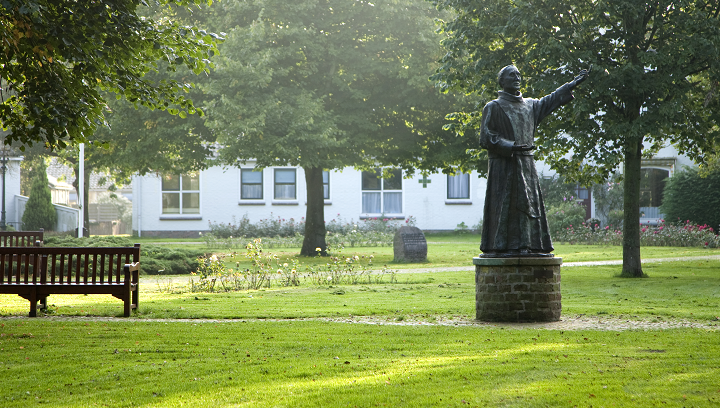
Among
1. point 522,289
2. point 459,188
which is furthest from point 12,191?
point 522,289

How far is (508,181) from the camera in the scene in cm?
853

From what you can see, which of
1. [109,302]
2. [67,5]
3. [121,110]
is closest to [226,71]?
[121,110]

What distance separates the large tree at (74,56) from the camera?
25.0 ft

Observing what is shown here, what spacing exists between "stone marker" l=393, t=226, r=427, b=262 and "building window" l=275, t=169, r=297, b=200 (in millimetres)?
16534

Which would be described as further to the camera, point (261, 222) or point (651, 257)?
point (261, 222)

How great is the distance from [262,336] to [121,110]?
1426cm

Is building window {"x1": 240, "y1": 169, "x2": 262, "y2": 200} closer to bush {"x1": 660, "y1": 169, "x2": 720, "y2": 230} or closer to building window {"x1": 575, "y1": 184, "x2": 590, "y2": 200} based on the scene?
building window {"x1": 575, "y1": 184, "x2": 590, "y2": 200}

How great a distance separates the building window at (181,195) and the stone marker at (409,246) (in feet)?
60.6

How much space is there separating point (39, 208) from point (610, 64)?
30.8m

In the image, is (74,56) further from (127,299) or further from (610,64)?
(610,64)

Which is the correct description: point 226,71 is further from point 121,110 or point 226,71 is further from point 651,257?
point 651,257

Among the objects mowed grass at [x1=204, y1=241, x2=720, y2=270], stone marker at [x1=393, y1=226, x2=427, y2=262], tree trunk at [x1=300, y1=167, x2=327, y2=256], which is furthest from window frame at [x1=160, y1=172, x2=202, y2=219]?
stone marker at [x1=393, y1=226, x2=427, y2=262]

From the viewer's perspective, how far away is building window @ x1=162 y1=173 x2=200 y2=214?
3609cm

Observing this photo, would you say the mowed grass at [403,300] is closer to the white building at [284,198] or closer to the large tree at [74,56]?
the large tree at [74,56]
